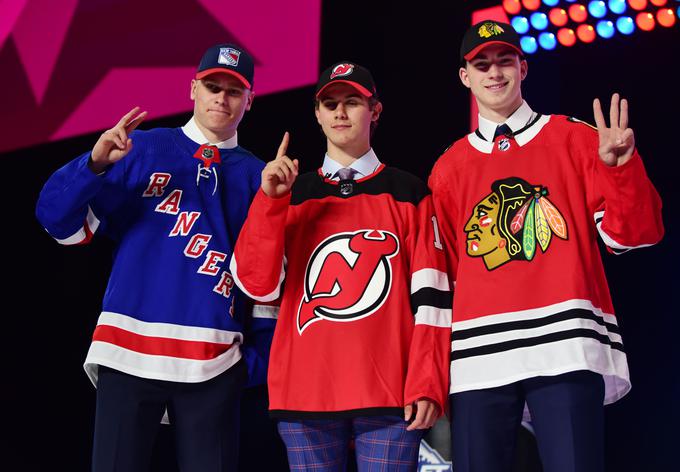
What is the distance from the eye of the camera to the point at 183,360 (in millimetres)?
1964

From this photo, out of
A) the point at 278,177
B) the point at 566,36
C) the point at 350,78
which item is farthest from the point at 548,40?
the point at 278,177

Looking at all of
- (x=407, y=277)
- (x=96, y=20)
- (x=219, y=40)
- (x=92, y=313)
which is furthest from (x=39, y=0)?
(x=407, y=277)

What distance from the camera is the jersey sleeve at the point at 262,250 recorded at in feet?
6.17

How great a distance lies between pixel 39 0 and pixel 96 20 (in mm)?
249

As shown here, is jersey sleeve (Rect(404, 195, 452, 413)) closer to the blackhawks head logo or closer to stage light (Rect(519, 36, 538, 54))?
the blackhawks head logo

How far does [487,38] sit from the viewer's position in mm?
2072

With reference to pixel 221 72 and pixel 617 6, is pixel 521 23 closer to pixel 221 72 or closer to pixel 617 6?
pixel 617 6

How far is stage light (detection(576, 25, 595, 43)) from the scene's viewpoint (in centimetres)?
346

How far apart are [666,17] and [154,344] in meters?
2.50

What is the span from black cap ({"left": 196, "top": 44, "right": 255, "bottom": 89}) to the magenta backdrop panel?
1.33 meters

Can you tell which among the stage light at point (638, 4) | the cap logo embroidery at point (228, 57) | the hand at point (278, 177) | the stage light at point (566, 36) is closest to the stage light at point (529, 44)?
the stage light at point (566, 36)

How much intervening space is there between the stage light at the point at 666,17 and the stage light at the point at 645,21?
30mm

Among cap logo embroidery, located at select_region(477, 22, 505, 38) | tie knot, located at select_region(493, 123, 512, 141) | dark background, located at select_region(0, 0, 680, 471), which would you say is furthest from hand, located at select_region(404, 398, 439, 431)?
dark background, located at select_region(0, 0, 680, 471)

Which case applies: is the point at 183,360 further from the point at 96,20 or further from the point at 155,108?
the point at 96,20
